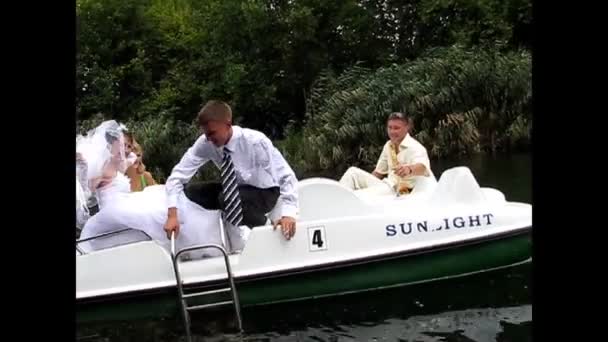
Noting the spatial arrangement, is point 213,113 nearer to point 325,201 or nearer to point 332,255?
point 325,201

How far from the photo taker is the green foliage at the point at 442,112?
53.5 feet

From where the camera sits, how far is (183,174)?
5340 mm

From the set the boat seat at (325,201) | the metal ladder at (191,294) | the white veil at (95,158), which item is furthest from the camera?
the boat seat at (325,201)

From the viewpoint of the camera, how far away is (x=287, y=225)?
210 inches

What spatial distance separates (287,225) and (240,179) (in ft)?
1.42

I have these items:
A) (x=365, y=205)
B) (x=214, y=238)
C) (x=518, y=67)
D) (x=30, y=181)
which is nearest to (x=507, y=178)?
(x=518, y=67)

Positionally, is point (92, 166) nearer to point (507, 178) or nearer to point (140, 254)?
point (140, 254)

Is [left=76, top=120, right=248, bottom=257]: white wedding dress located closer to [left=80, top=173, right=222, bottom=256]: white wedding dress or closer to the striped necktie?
[left=80, top=173, right=222, bottom=256]: white wedding dress

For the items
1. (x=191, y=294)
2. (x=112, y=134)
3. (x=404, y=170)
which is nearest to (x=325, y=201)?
(x=404, y=170)

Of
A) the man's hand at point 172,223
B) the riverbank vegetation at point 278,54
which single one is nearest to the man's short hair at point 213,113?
the man's hand at point 172,223

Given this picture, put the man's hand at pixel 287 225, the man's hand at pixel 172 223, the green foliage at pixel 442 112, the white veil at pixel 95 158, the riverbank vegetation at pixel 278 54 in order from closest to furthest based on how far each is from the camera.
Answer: the man's hand at pixel 172 223 < the man's hand at pixel 287 225 < the white veil at pixel 95 158 < the green foliage at pixel 442 112 < the riverbank vegetation at pixel 278 54

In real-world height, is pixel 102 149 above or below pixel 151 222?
above

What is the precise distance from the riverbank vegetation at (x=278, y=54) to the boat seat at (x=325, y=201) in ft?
37.9

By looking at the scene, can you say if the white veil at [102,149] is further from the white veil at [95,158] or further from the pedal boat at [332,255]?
the pedal boat at [332,255]
